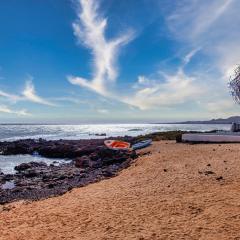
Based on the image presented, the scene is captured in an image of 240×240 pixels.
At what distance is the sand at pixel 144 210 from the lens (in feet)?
35.7

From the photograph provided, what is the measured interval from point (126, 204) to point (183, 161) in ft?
32.7

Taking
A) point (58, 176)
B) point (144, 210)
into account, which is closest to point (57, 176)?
point (58, 176)

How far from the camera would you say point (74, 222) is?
1250 centimetres

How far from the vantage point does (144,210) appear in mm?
13031

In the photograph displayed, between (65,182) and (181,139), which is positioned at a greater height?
(181,139)

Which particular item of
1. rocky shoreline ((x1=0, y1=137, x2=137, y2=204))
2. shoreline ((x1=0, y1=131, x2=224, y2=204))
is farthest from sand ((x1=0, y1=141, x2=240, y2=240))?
rocky shoreline ((x1=0, y1=137, x2=137, y2=204))

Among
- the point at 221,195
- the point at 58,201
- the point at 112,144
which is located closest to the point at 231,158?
the point at 221,195

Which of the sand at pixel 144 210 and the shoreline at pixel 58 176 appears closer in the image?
the sand at pixel 144 210

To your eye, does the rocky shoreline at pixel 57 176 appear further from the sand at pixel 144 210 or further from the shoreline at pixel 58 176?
the sand at pixel 144 210

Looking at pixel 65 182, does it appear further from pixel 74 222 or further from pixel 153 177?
pixel 74 222

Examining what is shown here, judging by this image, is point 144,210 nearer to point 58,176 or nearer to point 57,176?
point 58,176

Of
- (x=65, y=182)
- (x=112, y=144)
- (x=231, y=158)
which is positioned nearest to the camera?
(x=231, y=158)

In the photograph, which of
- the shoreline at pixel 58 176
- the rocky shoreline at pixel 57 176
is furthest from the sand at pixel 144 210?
the rocky shoreline at pixel 57 176

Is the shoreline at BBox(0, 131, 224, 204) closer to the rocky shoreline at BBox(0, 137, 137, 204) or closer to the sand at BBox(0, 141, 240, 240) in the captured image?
the rocky shoreline at BBox(0, 137, 137, 204)
